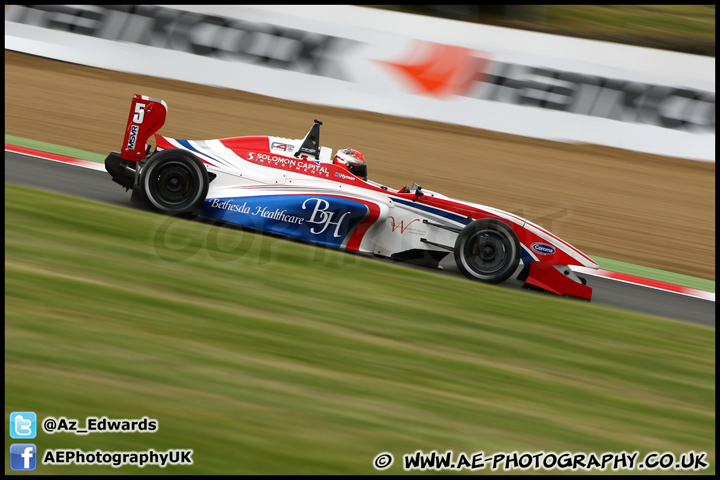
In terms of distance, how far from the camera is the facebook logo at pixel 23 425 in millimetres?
3439

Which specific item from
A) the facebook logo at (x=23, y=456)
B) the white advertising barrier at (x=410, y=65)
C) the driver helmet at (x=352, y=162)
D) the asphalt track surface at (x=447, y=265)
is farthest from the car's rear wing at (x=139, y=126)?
the white advertising barrier at (x=410, y=65)

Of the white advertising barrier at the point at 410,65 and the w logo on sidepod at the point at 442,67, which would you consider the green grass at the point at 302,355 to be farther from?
the w logo on sidepod at the point at 442,67

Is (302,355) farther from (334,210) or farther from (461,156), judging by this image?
(461,156)

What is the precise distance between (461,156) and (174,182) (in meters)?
7.74

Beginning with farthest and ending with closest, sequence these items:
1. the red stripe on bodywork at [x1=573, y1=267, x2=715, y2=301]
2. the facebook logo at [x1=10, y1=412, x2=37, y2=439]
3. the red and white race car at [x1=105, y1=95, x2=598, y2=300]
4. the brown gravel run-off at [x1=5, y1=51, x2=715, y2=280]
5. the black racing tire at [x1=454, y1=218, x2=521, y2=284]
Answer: the brown gravel run-off at [x1=5, y1=51, x2=715, y2=280]
the red stripe on bodywork at [x1=573, y1=267, x2=715, y2=301]
the red and white race car at [x1=105, y1=95, x2=598, y2=300]
the black racing tire at [x1=454, y1=218, x2=521, y2=284]
the facebook logo at [x1=10, y1=412, x2=37, y2=439]

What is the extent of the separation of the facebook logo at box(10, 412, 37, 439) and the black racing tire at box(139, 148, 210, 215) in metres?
3.99

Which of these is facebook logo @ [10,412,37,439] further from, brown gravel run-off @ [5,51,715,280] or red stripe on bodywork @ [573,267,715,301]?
brown gravel run-off @ [5,51,715,280]

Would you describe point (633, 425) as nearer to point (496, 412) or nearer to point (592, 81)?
point (496, 412)

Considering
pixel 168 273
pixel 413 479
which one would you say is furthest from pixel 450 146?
pixel 413 479

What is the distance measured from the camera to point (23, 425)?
11.4ft

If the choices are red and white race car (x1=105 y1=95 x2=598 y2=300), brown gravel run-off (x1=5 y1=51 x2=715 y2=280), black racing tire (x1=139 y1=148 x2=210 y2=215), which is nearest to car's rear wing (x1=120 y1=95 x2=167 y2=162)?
red and white race car (x1=105 y1=95 x2=598 y2=300)

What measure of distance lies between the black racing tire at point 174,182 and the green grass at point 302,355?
0.24 meters

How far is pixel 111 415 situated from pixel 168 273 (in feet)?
7.66

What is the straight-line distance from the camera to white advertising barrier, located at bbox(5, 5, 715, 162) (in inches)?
574
